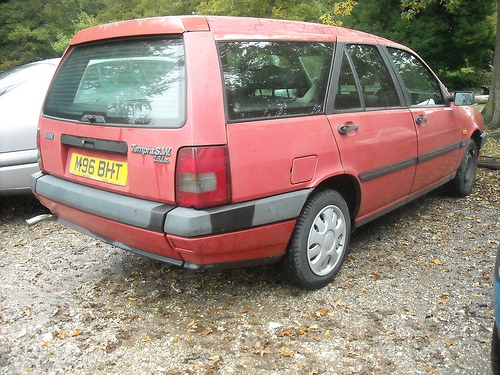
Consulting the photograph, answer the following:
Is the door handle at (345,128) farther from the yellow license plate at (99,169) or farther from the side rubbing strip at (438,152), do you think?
the yellow license plate at (99,169)

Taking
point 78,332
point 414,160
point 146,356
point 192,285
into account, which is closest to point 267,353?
point 146,356

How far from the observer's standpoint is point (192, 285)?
317 cm

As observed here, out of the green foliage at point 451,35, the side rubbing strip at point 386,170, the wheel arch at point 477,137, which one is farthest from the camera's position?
the green foliage at point 451,35

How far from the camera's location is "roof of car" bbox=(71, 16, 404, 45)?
2.42 meters

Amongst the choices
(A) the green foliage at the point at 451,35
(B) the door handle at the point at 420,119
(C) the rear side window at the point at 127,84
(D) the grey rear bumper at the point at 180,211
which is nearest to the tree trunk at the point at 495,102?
(B) the door handle at the point at 420,119

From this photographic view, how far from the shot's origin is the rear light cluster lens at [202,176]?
7.39 feet

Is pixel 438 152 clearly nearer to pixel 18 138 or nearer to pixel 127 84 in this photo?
pixel 127 84

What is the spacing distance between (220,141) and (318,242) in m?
1.06

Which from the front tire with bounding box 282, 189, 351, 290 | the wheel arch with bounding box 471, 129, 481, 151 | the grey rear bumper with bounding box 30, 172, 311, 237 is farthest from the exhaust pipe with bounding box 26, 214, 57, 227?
the wheel arch with bounding box 471, 129, 481, 151

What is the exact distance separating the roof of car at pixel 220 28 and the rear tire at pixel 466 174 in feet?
8.39

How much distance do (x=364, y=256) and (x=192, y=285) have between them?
1.44 meters

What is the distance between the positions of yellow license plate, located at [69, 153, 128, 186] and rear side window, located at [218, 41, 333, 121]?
0.72 metres

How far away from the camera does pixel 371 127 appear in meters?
3.24

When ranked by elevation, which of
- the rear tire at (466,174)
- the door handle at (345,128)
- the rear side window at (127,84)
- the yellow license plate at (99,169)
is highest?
the rear side window at (127,84)
